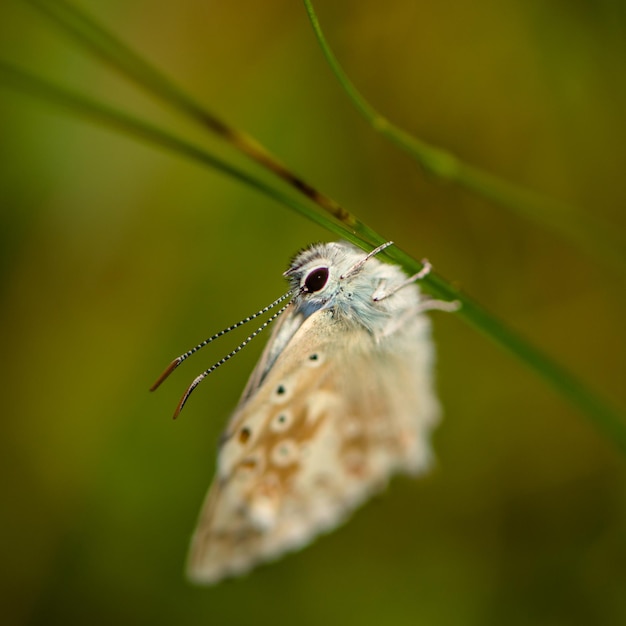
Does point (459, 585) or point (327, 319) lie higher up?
point (327, 319)

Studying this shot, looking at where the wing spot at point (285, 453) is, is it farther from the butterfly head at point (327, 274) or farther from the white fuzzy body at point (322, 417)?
the butterfly head at point (327, 274)

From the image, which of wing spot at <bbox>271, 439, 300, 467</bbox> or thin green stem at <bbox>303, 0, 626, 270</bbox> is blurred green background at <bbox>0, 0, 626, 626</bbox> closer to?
thin green stem at <bbox>303, 0, 626, 270</bbox>

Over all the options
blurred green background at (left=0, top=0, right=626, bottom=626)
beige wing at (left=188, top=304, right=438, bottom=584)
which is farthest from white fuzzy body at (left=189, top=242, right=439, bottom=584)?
blurred green background at (left=0, top=0, right=626, bottom=626)

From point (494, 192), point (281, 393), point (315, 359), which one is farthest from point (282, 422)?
point (494, 192)

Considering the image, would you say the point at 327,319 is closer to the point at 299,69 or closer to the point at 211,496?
the point at 211,496

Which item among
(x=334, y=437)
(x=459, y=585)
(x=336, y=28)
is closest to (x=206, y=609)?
(x=459, y=585)

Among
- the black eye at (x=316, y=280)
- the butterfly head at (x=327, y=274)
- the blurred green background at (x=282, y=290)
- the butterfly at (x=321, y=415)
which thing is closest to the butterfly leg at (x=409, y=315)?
the butterfly at (x=321, y=415)

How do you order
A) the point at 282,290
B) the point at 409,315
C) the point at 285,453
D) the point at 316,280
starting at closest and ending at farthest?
1. the point at 316,280
2. the point at 409,315
3. the point at 285,453
4. the point at 282,290

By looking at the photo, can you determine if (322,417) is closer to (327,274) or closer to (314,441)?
(314,441)
